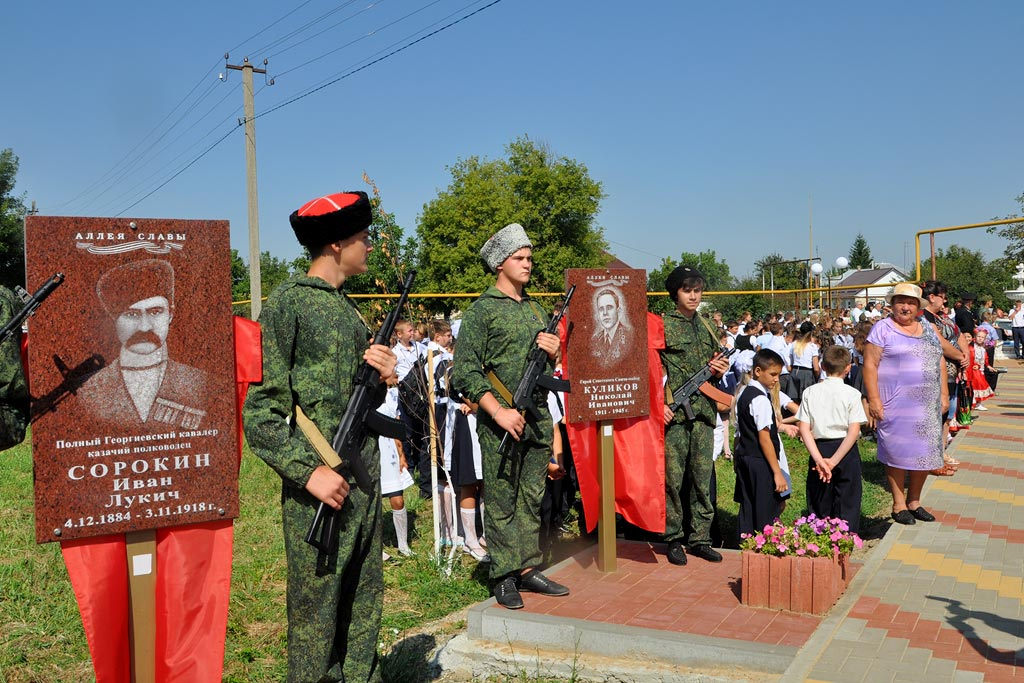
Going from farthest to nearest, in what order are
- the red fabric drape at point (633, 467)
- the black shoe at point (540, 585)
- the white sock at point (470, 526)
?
the white sock at point (470, 526) < the red fabric drape at point (633, 467) < the black shoe at point (540, 585)

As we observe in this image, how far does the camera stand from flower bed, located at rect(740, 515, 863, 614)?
492 centimetres

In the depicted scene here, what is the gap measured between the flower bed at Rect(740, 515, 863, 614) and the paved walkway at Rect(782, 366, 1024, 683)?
16 centimetres

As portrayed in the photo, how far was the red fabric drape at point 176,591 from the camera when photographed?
3045 millimetres

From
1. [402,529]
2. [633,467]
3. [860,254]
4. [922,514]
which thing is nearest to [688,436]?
[633,467]

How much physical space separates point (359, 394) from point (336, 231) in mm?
652

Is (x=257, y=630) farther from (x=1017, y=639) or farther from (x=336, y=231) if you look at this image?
(x=1017, y=639)

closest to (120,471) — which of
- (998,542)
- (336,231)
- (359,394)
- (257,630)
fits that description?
(359,394)

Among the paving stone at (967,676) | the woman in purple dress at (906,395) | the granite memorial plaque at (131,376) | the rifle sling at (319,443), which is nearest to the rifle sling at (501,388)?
the rifle sling at (319,443)

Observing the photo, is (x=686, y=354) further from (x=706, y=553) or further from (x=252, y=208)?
(x=252, y=208)

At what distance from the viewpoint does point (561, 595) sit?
5383 mm

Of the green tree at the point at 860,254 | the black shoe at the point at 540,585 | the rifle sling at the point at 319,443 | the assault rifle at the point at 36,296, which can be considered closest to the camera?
the assault rifle at the point at 36,296

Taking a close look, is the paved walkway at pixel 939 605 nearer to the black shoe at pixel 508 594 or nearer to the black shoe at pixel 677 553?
the black shoe at pixel 677 553


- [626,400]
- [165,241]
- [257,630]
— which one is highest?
[165,241]

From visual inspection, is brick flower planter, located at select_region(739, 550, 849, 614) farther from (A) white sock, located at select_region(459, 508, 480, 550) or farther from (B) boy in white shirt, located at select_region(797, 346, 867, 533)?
(A) white sock, located at select_region(459, 508, 480, 550)
